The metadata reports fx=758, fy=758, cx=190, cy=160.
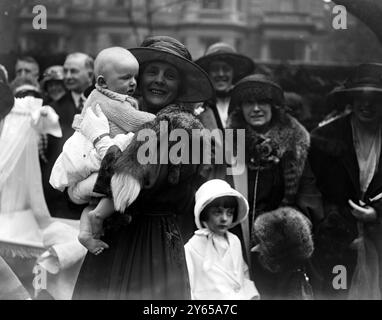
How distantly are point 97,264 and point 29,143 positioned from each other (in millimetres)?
1678

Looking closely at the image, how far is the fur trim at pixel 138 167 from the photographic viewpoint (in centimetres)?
289

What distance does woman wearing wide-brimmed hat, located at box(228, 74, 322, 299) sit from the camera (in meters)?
4.04

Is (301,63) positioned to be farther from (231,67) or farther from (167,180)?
(167,180)

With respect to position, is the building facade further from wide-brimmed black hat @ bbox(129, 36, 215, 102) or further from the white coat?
the white coat

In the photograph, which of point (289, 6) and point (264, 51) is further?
point (264, 51)

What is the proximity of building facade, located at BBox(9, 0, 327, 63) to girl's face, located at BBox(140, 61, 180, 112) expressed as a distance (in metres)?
1.69

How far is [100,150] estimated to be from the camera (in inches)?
117

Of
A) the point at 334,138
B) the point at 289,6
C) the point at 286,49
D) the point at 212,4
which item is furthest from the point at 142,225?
the point at 286,49

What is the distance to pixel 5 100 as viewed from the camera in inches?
167

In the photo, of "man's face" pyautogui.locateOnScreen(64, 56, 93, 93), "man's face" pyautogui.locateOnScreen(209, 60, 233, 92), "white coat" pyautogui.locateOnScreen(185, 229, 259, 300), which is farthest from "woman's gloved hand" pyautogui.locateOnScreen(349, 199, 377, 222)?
"man's face" pyautogui.locateOnScreen(64, 56, 93, 93)

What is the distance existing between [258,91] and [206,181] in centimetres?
76

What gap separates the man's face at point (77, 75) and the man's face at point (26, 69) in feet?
1.16

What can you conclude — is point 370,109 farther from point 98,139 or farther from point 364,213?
point 98,139

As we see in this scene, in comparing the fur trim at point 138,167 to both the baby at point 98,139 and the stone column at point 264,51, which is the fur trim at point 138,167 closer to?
the baby at point 98,139
